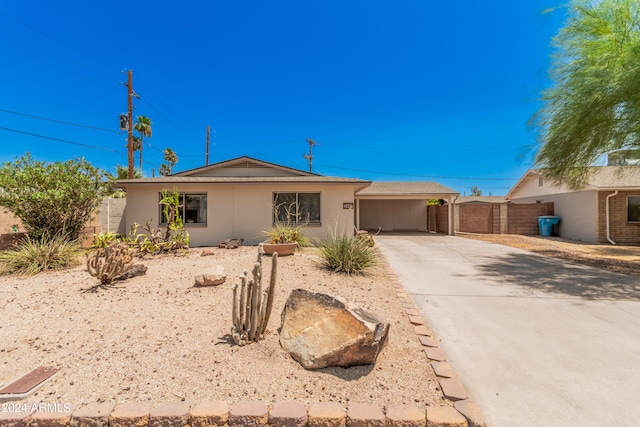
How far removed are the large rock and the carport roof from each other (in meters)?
14.6

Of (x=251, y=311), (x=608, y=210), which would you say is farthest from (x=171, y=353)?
(x=608, y=210)

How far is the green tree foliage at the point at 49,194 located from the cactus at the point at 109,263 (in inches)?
178

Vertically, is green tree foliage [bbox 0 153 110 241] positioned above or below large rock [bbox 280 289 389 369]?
above

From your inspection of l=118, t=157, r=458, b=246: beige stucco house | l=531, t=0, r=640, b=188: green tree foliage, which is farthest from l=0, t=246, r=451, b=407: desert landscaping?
l=531, t=0, r=640, b=188: green tree foliage

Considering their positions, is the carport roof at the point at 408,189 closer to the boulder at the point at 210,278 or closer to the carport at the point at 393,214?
the carport at the point at 393,214

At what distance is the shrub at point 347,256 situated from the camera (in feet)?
20.1

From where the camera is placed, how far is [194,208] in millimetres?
10930

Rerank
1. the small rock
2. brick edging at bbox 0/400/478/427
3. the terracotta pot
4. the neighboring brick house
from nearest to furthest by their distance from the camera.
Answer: brick edging at bbox 0/400/478/427
the small rock
the terracotta pot
the neighboring brick house

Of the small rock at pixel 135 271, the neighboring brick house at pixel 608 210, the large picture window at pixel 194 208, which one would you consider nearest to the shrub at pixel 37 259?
the small rock at pixel 135 271

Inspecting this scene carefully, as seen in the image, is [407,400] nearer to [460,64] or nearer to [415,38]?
[415,38]

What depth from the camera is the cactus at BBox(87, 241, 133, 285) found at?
4875 mm

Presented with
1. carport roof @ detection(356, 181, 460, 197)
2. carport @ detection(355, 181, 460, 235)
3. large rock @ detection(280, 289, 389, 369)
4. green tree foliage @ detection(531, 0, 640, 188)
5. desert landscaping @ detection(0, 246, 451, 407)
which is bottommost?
desert landscaping @ detection(0, 246, 451, 407)

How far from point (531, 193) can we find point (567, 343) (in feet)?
61.9

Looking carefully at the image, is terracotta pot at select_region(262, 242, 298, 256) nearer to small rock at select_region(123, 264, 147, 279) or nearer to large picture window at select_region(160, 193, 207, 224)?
small rock at select_region(123, 264, 147, 279)
